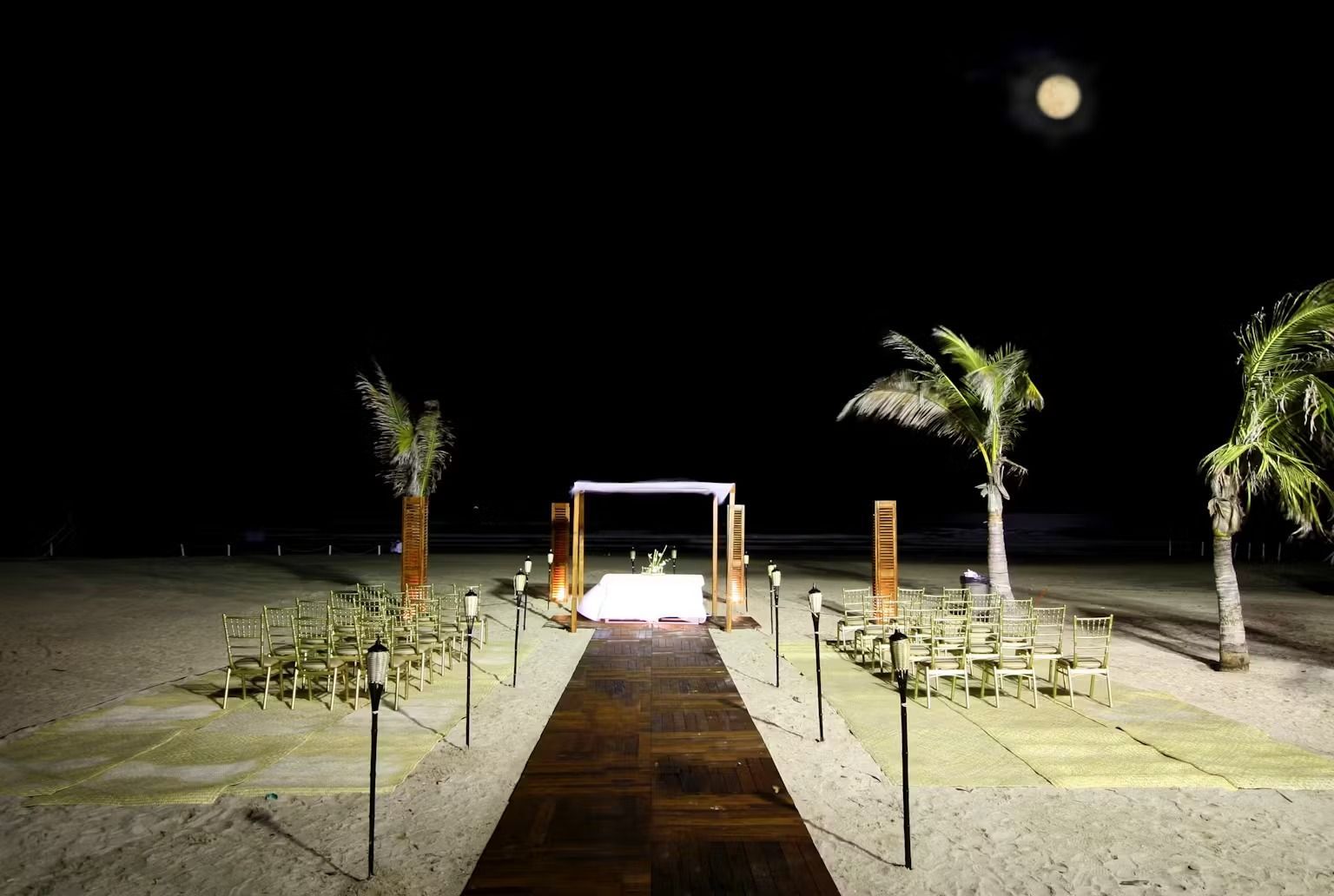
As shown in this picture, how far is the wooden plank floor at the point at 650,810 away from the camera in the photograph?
190 inches

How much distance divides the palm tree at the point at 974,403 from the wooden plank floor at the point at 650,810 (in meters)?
7.87

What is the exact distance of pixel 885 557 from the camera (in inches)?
608

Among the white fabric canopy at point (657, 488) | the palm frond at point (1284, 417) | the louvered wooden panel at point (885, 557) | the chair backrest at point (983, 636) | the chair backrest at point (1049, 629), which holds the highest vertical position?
the palm frond at point (1284, 417)

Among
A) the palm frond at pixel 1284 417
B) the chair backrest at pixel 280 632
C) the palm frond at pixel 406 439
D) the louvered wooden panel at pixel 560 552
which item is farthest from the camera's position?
the louvered wooden panel at pixel 560 552

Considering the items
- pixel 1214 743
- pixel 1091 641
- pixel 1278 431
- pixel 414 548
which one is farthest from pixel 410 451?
pixel 1278 431

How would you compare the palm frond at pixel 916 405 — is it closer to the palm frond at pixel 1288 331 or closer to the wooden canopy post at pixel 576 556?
the palm frond at pixel 1288 331

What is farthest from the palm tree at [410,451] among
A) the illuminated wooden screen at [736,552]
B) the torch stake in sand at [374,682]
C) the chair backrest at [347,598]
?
the torch stake in sand at [374,682]

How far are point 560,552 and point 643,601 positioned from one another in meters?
2.50

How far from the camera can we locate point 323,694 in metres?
9.43

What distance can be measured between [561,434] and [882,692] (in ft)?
246

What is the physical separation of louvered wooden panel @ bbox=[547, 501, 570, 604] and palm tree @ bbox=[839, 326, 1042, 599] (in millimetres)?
6570

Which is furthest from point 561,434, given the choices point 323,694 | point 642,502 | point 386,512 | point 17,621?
point 323,694

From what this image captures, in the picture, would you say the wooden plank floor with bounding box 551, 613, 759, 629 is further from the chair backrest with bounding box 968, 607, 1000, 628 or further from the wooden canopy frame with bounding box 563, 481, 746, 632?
the chair backrest with bounding box 968, 607, 1000, 628

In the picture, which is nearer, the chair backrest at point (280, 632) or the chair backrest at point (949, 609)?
the chair backrest at point (280, 632)
